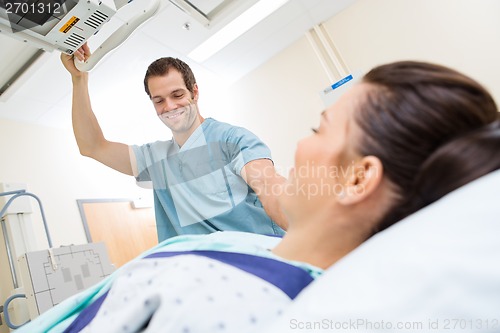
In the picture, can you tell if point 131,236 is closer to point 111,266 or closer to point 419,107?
point 111,266

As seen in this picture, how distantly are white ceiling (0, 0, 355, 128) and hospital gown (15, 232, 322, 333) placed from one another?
2.28 metres

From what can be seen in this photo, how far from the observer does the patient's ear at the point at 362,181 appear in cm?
55

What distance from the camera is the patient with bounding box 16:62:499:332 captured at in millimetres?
441

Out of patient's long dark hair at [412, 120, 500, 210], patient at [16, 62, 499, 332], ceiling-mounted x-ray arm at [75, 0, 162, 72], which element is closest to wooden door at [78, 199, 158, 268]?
ceiling-mounted x-ray arm at [75, 0, 162, 72]

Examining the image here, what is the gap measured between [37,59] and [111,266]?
1792mm

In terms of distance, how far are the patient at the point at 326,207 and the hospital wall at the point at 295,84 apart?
2.77 meters

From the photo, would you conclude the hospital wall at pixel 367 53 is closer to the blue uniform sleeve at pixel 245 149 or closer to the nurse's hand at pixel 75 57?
the blue uniform sleeve at pixel 245 149

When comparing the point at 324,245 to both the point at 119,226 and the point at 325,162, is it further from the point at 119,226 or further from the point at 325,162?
the point at 119,226

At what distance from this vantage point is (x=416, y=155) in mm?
520

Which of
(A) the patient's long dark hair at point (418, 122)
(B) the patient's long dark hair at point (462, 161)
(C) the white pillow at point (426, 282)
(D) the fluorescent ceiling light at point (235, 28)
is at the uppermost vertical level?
(D) the fluorescent ceiling light at point (235, 28)

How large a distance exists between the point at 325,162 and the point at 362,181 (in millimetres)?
89

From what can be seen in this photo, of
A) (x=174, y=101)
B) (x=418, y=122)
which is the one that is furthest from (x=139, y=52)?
(x=418, y=122)

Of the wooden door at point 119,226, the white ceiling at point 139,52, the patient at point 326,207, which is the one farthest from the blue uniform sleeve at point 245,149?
the wooden door at point 119,226

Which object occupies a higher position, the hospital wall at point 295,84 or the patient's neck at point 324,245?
the hospital wall at point 295,84
